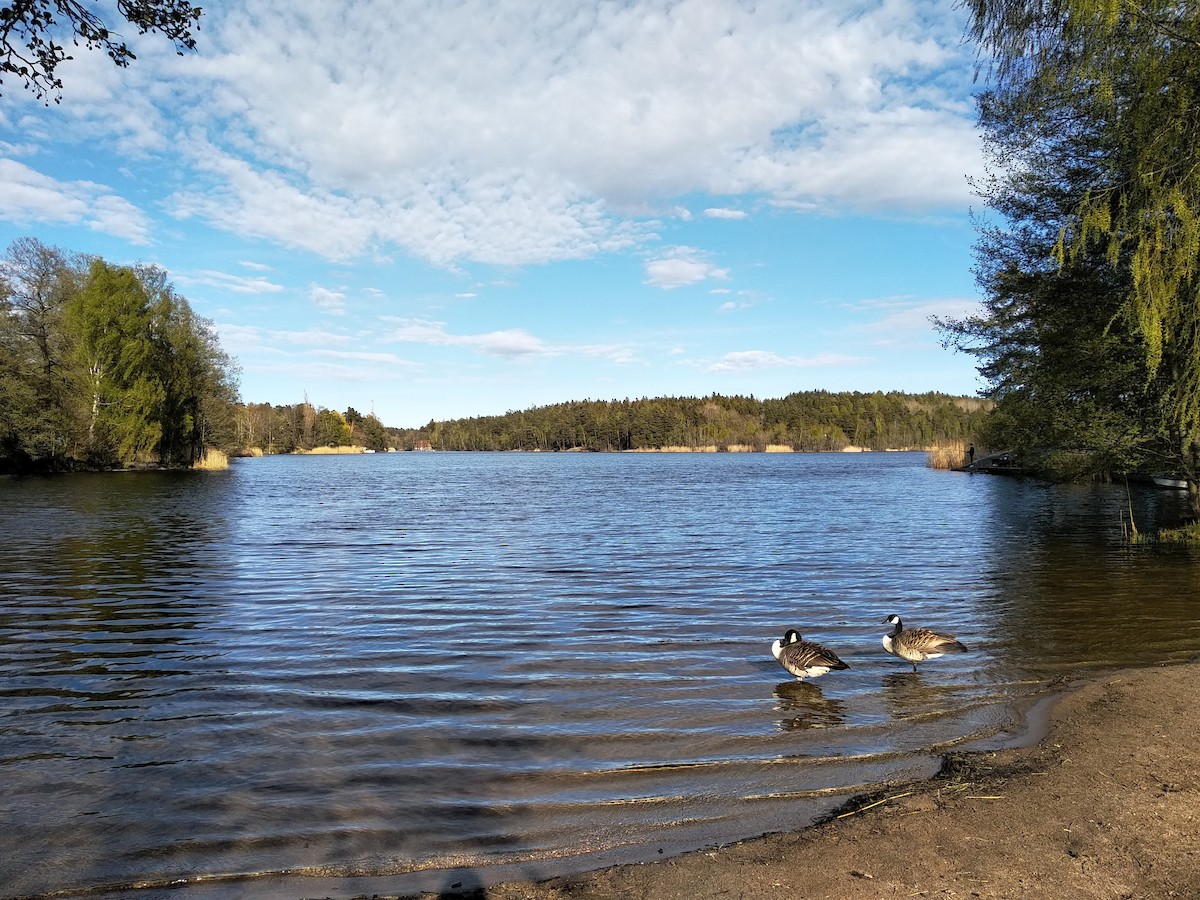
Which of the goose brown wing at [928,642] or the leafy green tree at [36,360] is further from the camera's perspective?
the leafy green tree at [36,360]

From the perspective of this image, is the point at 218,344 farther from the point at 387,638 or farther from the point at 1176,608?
the point at 1176,608

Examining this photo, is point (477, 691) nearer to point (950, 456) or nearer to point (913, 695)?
point (913, 695)

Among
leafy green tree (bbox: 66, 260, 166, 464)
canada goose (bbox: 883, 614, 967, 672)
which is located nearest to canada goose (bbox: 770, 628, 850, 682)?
canada goose (bbox: 883, 614, 967, 672)

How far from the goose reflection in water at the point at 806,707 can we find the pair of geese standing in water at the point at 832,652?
0.17 metres

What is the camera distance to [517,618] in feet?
39.8

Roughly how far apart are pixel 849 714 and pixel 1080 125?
14.5 metres

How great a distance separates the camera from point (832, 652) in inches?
340

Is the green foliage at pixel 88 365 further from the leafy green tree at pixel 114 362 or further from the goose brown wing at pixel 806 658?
the goose brown wing at pixel 806 658

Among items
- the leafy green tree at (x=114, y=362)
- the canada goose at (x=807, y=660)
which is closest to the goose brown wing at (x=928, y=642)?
the canada goose at (x=807, y=660)

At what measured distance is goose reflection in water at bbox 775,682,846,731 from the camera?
724 cm

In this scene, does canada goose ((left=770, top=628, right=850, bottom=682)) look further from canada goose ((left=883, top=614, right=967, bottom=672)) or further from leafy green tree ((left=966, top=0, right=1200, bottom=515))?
leafy green tree ((left=966, top=0, right=1200, bottom=515))

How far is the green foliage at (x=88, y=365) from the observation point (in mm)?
47031

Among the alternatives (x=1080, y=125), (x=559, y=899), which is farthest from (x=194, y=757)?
(x=1080, y=125)

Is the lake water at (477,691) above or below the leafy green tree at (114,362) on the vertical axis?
below
